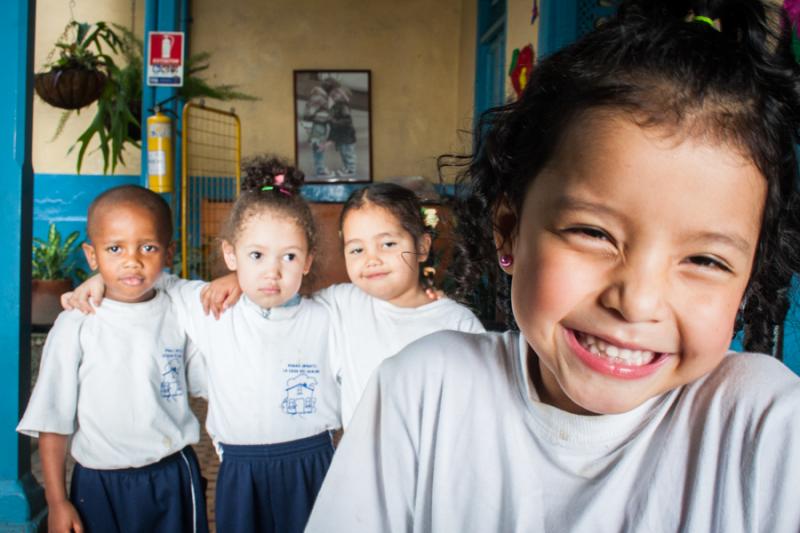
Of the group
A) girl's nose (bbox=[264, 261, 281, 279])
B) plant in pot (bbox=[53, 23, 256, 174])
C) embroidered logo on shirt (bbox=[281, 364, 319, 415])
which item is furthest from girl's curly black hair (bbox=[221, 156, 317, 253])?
plant in pot (bbox=[53, 23, 256, 174])

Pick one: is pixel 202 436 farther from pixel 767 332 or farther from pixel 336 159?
pixel 336 159

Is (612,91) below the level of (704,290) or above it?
above

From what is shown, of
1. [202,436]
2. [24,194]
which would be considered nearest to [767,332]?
[24,194]

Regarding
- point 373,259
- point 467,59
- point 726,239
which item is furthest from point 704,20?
point 467,59

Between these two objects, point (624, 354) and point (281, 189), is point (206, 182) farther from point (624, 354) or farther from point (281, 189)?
point (624, 354)

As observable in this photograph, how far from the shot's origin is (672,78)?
2.43 feet

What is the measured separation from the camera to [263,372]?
184cm

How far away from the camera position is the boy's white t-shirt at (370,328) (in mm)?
1870

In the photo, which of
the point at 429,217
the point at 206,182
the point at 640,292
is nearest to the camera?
the point at 640,292

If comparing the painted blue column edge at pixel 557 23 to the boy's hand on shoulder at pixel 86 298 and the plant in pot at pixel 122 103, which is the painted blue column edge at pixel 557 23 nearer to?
the boy's hand on shoulder at pixel 86 298

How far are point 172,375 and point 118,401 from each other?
149 millimetres

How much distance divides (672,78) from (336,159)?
20.8ft

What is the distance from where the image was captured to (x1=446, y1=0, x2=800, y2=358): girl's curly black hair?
0.73 metres

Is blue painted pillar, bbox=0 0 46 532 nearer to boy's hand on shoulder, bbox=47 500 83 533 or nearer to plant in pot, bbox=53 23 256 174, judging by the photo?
boy's hand on shoulder, bbox=47 500 83 533
